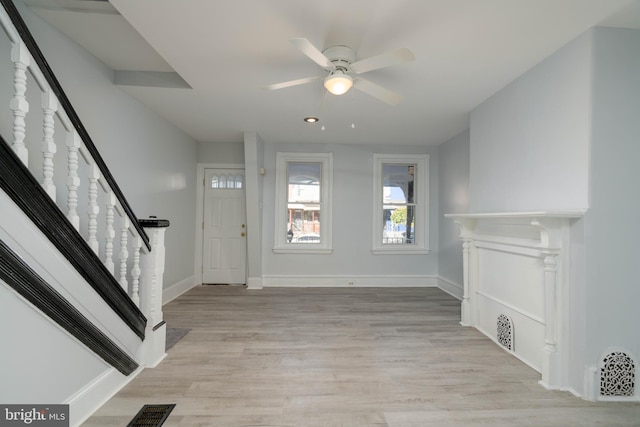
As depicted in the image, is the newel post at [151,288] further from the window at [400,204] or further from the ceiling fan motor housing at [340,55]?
the window at [400,204]

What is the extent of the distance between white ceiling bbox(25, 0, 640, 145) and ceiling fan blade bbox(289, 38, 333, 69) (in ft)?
0.74

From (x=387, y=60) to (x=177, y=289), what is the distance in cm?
408

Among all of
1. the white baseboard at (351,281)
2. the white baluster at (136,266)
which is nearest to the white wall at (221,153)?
the white baseboard at (351,281)

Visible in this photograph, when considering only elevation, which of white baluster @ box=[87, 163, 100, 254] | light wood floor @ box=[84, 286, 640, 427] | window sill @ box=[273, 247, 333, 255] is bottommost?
light wood floor @ box=[84, 286, 640, 427]

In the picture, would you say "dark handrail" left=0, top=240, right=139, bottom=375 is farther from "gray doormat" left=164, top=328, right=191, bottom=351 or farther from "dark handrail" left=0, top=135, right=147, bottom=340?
"gray doormat" left=164, top=328, right=191, bottom=351

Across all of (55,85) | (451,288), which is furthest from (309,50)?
(451,288)

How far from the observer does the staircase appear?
126 centimetres

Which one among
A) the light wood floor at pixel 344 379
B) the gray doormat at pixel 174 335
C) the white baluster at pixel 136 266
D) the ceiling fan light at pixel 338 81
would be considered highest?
the ceiling fan light at pixel 338 81

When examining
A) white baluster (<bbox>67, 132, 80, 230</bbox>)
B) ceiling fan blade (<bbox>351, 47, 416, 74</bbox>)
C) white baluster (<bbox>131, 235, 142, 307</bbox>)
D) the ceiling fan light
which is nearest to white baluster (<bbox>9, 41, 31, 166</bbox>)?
white baluster (<bbox>67, 132, 80, 230</bbox>)

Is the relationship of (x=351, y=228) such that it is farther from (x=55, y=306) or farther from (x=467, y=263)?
(x=55, y=306)

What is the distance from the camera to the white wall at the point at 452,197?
4.18m

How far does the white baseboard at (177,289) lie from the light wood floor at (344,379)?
1.84ft

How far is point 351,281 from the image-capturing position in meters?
4.95

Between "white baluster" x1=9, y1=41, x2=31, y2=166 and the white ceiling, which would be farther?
the white ceiling
